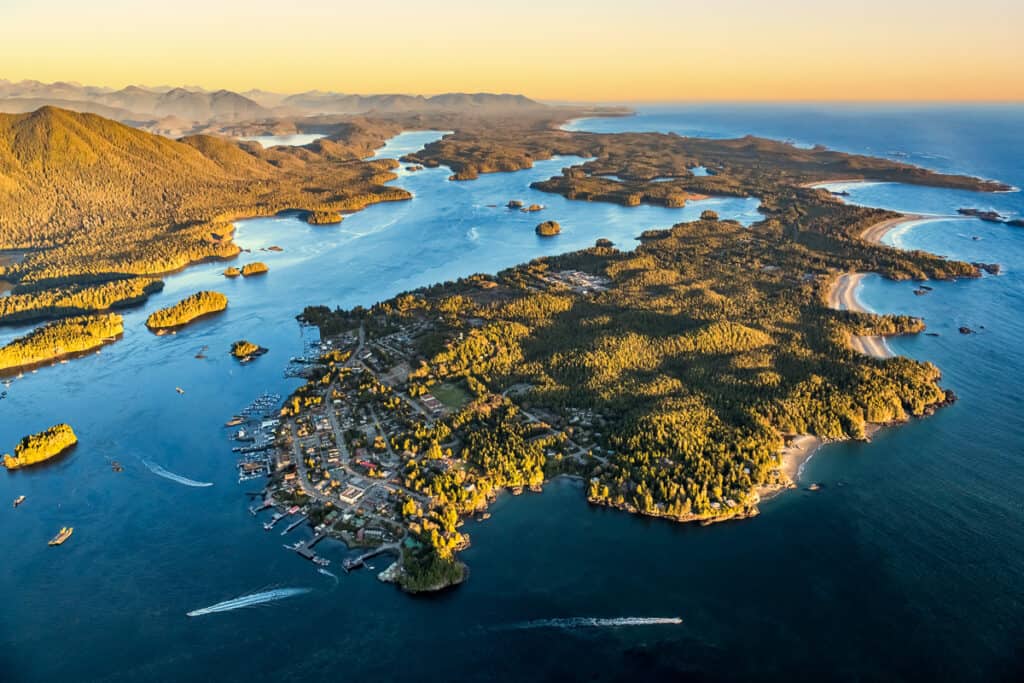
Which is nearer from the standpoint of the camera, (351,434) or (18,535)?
(18,535)

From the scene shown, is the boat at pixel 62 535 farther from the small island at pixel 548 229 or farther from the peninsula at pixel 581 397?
the small island at pixel 548 229

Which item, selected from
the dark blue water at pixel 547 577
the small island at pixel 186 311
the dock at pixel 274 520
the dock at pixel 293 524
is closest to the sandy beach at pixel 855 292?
the dark blue water at pixel 547 577

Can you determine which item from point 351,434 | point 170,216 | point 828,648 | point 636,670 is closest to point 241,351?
point 351,434

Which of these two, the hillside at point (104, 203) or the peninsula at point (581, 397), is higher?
the hillside at point (104, 203)

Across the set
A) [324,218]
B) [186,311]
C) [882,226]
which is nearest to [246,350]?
[186,311]

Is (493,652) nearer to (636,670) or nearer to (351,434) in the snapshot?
(636,670)

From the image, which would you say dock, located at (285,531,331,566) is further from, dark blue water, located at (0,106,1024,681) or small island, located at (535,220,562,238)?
small island, located at (535,220,562,238)
